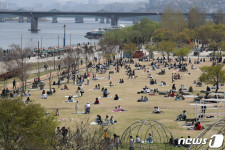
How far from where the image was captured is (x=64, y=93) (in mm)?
33844

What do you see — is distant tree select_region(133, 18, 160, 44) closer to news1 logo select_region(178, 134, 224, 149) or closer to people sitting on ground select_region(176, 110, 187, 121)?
people sitting on ground select_region(176, 110, 187, 121)

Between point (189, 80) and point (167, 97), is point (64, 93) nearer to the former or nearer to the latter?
point (167, 97)

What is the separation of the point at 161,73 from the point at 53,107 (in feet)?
62.6

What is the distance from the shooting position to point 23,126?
15703 mm

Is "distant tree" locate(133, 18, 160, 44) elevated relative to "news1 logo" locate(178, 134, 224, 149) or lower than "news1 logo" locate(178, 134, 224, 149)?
lower

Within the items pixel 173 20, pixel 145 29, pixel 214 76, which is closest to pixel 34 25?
pixel 145 29

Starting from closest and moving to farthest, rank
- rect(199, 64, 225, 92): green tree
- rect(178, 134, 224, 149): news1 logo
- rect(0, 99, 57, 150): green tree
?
rect(178, 134, 224, 149): news1 logo → rect(0, 99, 57, 150): green tree → rect(199, 64, 225, 92): green tree

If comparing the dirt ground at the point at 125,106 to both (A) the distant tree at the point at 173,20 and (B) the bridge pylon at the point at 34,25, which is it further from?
(B) the bridge pylon at the point at 34,25

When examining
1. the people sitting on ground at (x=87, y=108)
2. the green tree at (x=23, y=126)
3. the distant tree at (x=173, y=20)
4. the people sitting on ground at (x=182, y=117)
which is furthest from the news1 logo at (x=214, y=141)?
the distant tree at (x=173, y=20)

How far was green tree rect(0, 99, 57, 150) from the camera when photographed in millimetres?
14508

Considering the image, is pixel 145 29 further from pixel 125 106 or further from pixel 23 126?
pixel 23 126

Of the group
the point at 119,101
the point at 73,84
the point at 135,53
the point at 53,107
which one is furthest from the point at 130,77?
the point at 135,53

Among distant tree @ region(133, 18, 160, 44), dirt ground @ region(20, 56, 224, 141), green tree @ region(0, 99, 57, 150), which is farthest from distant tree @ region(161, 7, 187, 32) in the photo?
green tree @ region(0, 99, 57, 150)

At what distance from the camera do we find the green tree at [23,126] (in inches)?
571
